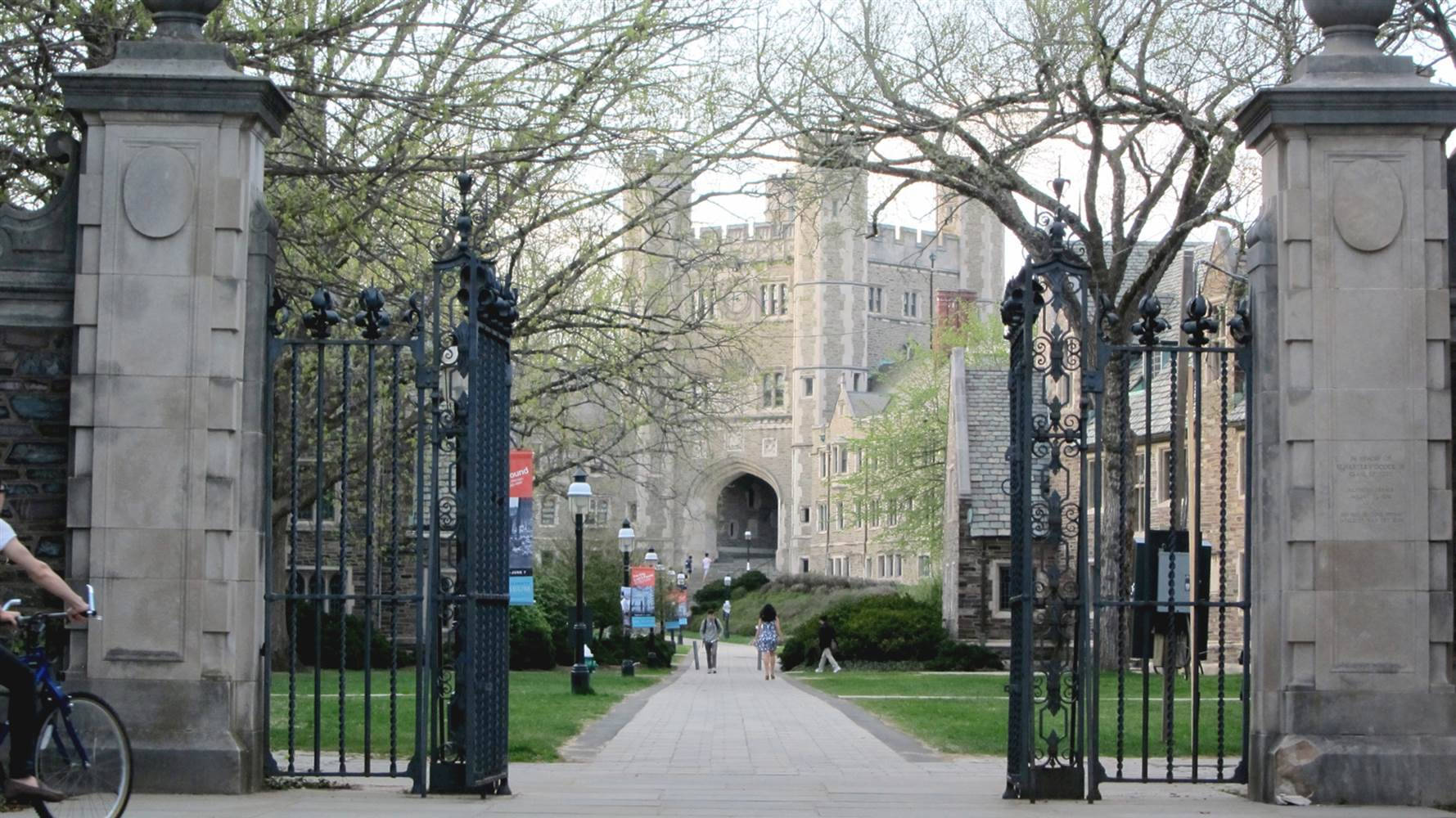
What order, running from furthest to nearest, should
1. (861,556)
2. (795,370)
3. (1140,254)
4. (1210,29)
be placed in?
(795,370) → (861,556) → (1140,254) → (1210,29)

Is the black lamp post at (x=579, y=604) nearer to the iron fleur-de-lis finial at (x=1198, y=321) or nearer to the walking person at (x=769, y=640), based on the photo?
the walking person at (x=769, y=640)

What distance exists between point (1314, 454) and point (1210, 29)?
54.1 ft

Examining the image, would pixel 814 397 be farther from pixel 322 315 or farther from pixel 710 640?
pixel 322 315

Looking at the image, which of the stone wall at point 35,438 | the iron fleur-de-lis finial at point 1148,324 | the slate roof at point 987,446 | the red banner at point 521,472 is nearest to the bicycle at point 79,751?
the stone wall at point 35,438

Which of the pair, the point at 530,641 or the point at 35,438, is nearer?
the point at 35,438

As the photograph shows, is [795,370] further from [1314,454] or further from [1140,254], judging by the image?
[1314,454]

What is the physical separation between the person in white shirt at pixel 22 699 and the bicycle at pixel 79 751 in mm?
57

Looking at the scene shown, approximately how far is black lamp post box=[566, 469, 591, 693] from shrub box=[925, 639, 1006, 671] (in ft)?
34.1

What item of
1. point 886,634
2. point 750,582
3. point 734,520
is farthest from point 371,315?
point 734,520

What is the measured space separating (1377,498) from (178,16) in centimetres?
709

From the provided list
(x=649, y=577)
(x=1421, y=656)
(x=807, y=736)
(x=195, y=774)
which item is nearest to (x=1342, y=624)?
(x=1421, y=656)

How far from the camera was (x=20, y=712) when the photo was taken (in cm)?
847

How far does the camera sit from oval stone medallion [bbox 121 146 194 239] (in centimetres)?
1065

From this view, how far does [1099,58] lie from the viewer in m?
27.2
